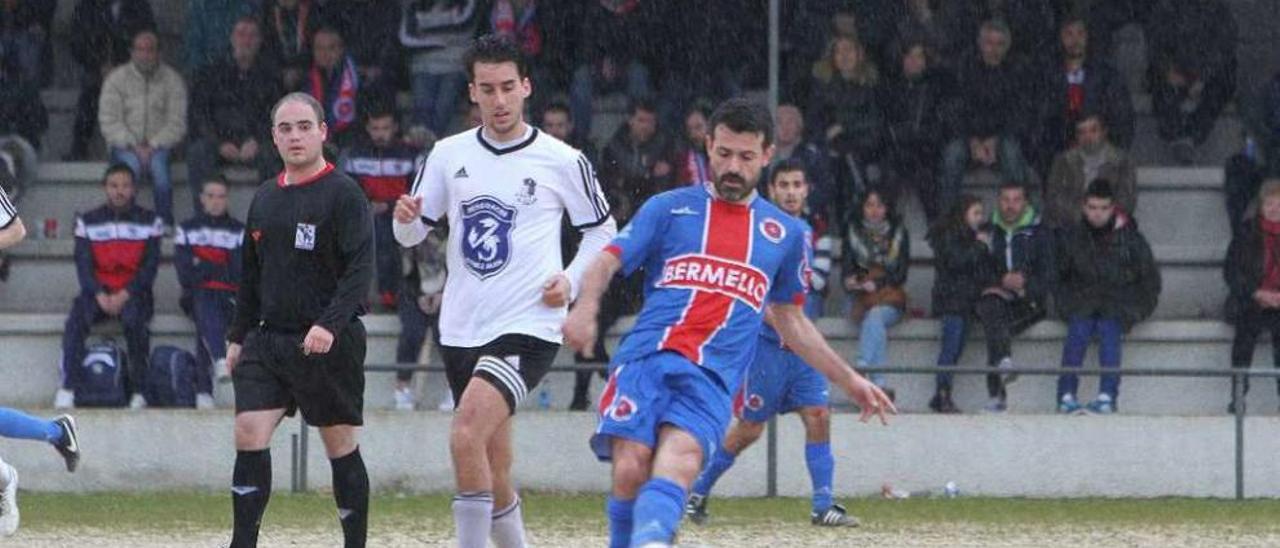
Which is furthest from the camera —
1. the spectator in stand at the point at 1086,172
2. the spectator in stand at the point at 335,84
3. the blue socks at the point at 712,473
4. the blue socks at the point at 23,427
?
the spectator in stand at the point at 335,84

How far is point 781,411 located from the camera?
1238 cm

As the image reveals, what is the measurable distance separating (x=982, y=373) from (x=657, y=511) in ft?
27.7

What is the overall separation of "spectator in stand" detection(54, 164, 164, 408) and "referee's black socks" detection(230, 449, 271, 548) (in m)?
6.85

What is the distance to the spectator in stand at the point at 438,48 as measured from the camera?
16.9 metres

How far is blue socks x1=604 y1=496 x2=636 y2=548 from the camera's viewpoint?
7.29m

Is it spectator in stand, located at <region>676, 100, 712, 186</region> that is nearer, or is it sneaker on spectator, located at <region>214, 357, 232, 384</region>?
sneaker on spectator, located at <region>214, 357, 232, 384</region>

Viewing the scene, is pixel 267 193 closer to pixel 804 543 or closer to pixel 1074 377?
pixel 804 543

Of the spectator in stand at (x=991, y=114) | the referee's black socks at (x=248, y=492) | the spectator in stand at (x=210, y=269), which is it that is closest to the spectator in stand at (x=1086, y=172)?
the spectator in stand at (x=991, y=114)

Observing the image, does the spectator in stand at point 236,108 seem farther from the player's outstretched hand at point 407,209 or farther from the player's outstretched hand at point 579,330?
the player's outstretched hand at point 579,330

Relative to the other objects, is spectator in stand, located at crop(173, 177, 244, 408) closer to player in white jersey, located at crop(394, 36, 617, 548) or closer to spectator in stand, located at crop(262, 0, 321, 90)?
spectator in stand, located at crop(262, 0, 321, 90)

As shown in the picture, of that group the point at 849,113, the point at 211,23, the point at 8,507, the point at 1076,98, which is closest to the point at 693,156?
the point at 849,113

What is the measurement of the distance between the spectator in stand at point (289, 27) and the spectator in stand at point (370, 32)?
5.5 inches

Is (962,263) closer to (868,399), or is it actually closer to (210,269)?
(210,269)

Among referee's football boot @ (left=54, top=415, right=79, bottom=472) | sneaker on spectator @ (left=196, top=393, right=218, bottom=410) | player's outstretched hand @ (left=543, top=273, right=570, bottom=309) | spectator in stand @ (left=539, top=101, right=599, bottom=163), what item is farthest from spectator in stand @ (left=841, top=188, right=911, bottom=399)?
player's outstretched hand @ (left=543, top=273, right=570, bottom=309)
